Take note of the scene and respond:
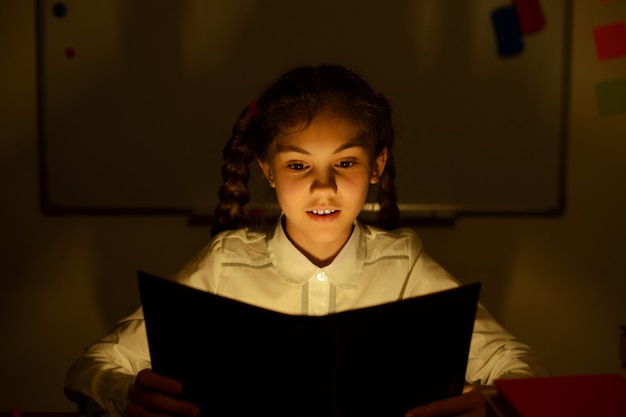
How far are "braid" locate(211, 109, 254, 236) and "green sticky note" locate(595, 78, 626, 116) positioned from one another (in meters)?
1.12

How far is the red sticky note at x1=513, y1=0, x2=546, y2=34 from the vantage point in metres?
1.75

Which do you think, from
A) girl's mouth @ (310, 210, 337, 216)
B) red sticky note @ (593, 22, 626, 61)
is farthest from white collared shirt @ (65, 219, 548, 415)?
red sticky note @ (593, 22, 626, 61)

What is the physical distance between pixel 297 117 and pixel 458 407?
1.77 feet

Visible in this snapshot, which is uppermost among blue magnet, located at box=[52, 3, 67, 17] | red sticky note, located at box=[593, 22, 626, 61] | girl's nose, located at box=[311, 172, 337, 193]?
blue magnet, located at box=[52, 3, 67, 17]

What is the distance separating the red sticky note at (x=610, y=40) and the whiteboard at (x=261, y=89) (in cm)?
10

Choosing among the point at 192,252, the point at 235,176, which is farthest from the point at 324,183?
the point at 192,252

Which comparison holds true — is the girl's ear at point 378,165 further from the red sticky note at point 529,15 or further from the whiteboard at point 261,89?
the red sticky note at point 529,15

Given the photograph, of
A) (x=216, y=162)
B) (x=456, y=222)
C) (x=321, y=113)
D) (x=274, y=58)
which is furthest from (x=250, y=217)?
(x=321, y=113)

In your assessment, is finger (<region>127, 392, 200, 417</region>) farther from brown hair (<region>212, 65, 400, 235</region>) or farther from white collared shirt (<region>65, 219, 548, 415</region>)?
brown hair (<region>212, 65, 400, 235</region>)

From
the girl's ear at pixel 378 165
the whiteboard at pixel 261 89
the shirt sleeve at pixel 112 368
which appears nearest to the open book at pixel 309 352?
the shirt sleeve at pixel 112 368

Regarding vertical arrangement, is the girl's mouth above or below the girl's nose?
below

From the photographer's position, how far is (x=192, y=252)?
6.12 feet

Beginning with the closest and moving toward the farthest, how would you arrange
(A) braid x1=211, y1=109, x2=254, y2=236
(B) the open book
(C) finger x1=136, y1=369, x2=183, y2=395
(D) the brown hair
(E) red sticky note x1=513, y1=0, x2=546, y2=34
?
(B) the open book → (C) finger x1=136, y1=369, x2=183, y2=395 → (D) the brown hair → (A) braid x1=211, y1=109, x2=254, y2=236 → (E) red sticky note x1=513, y1=0, x2=546, y2=34

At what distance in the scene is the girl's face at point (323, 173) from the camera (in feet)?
3.43
